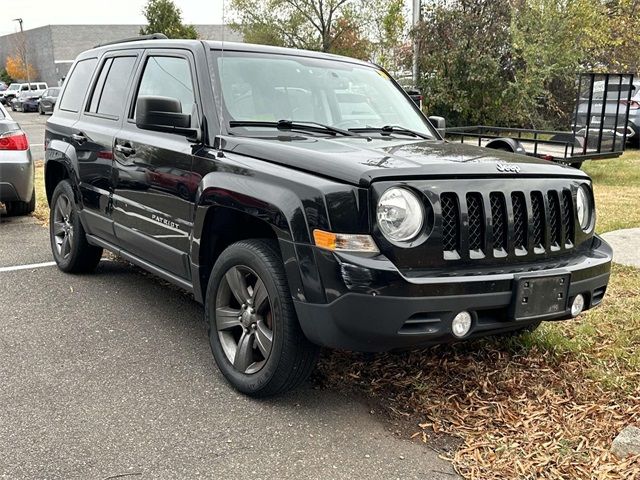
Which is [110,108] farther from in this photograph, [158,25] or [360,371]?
[158,25]

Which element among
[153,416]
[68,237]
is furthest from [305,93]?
[68,237]

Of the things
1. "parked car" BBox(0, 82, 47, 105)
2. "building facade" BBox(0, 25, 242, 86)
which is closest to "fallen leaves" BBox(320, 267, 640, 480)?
"parked car" BBox(0, 82, 47, 105)

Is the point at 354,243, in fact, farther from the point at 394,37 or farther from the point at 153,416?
the point at 394,37

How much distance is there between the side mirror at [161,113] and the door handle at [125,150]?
619 millimetres

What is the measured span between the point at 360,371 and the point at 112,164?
2264 millimetres

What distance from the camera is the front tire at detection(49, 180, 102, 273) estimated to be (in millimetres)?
5484

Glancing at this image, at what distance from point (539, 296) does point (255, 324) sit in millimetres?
1391

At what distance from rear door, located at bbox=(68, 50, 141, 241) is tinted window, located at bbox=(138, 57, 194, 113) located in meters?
0.26

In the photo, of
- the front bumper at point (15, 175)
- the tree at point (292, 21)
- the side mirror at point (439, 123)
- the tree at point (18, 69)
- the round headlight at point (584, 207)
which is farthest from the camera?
the tree at point (18, 69)

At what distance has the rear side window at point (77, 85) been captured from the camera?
5.46 metres

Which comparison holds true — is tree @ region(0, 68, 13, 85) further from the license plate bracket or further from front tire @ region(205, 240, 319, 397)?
the license plate bracket

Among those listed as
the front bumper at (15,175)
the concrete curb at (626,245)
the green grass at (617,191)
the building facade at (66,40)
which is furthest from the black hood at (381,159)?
the building facade at (66,40)

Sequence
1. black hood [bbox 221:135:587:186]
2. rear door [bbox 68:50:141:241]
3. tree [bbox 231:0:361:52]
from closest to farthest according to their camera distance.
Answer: black hood [bbox 221:135:587:186] < rear door [bbox 68:50:141:241] < tree [bbox 231:0:361:52]

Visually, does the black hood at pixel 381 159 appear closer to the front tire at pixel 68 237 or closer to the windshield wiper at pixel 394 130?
the windshield wiper at pixel 394 130
